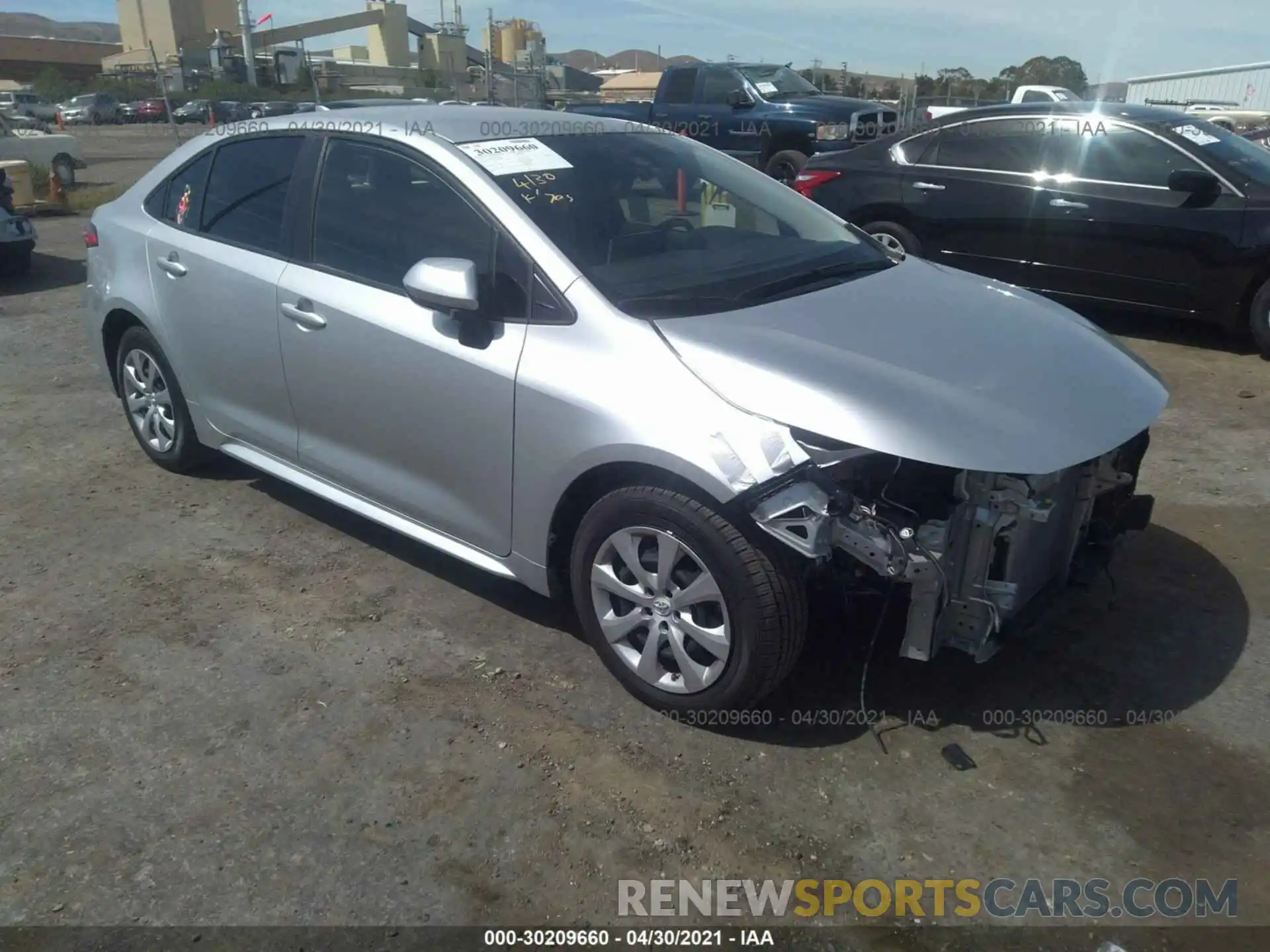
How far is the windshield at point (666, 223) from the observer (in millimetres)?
3334

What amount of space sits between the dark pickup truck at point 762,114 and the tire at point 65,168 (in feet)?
32.7

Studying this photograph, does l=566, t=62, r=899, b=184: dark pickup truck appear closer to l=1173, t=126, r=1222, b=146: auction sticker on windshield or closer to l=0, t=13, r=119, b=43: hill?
l=1173, t=126, r=1222, b=146: auction sticker on windshield

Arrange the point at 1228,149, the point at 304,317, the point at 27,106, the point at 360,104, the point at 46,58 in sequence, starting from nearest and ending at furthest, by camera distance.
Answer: the point at 304,317
the point at 360,104
the point at 1228,149
the point at 27,106
the point at 46,58

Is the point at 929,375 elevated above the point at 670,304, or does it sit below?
below

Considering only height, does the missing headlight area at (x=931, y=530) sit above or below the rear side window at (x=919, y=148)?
below

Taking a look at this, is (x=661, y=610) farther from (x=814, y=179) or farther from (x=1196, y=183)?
(x=814, y=179)

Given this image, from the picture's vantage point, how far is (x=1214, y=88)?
113ft

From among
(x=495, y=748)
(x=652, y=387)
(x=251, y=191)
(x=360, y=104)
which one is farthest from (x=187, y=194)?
(x=495, y=748)

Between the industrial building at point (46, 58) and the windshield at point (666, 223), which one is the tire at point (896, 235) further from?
the industrial building at point (46, 58)

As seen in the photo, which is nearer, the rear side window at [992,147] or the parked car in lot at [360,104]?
the parked car in lot at [360,104]

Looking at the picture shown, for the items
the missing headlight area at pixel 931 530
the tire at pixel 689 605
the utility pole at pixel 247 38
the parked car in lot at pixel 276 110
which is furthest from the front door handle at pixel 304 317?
the utility pole at pixel 247 38

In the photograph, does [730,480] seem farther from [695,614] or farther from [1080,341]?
[1080,341]

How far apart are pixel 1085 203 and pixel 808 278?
457 centimetres

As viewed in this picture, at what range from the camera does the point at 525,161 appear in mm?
3600
